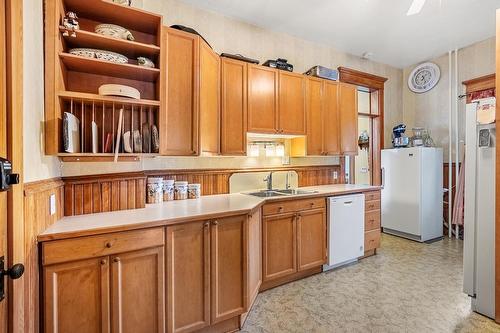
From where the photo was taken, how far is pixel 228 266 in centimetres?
187

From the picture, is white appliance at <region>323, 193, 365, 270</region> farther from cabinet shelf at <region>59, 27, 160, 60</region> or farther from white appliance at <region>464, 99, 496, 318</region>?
cabinet shelf at <region>59, 27, 160, 60</region>

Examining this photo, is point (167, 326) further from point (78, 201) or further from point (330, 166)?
point (330, 166)

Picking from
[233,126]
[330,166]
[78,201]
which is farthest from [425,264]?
[78,201]

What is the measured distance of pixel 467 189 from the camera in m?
2.20

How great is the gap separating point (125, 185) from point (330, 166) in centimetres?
276

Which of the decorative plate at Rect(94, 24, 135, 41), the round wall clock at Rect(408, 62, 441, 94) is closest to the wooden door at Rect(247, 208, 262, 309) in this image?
the decorative plate at Rect(94, 24, 135, 41)

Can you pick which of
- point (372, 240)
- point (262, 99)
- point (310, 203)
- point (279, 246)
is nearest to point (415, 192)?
point (372, 240)

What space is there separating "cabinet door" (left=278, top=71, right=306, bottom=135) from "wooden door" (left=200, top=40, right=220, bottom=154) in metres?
0.77

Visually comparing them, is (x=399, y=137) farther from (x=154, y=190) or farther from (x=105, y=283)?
(x=105, y=283)

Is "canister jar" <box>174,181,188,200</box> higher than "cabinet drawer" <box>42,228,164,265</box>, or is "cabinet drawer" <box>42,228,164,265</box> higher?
"canister jar" <box>174,181,188,200</box>

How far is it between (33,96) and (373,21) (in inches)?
134

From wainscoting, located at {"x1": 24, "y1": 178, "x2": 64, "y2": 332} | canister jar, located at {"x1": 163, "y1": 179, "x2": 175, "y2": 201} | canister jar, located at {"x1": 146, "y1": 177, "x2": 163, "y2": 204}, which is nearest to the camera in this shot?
wainscoting, located at {"x1": 24, "y1": 178, "x2": 64, "y2": 332}

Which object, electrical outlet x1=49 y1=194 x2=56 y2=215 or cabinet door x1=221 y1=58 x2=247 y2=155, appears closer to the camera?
electrical outlet x1=49 y1=194 x2=56 y2=215

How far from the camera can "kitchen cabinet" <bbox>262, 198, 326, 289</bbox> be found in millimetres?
2439
